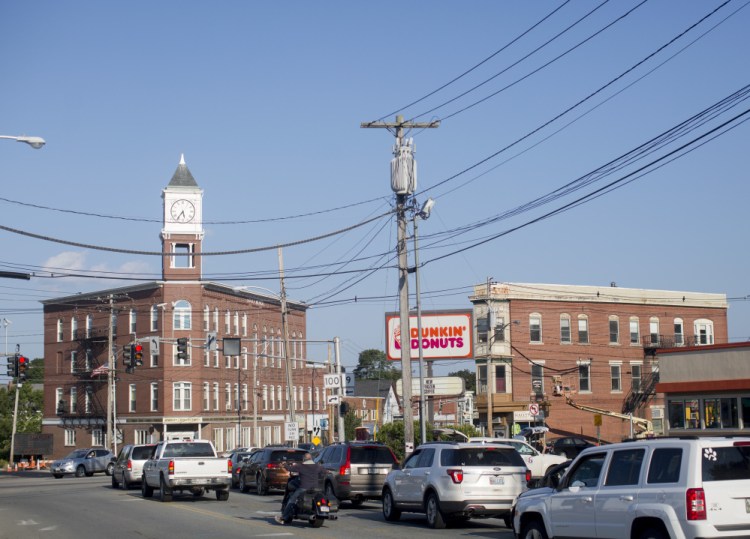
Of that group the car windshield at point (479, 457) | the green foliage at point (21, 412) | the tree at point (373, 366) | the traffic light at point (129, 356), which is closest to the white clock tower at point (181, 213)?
the traffic light at point (129, 356)

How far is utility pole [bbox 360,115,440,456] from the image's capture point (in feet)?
95.5

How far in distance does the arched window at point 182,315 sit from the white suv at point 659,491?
6677 centimetres

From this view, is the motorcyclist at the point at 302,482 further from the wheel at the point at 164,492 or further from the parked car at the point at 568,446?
the parked car at the point at 568,446

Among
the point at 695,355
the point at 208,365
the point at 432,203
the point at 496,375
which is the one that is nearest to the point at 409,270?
the point at 432,203

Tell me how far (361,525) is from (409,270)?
1134cm

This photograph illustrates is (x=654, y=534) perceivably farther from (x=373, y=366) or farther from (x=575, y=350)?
Answer: (x=373, y=366)

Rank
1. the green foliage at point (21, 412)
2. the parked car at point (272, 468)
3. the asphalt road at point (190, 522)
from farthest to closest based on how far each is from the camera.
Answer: the green foliage at point (21, 412) → the parked car at point (272, 468) → the asphalt road at point (190, 522)

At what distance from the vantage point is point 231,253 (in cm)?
3219

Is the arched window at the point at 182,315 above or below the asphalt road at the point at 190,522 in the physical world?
above

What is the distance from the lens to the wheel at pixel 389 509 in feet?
72.3

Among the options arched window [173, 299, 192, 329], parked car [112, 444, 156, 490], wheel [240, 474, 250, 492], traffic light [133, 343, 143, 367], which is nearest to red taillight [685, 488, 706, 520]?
wheel [240, 474, 250, 492]

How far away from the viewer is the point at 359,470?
2661 cm

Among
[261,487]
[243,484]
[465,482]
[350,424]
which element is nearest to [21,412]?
[350,424]

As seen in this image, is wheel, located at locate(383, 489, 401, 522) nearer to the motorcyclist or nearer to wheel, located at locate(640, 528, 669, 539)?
the motorcyclist
